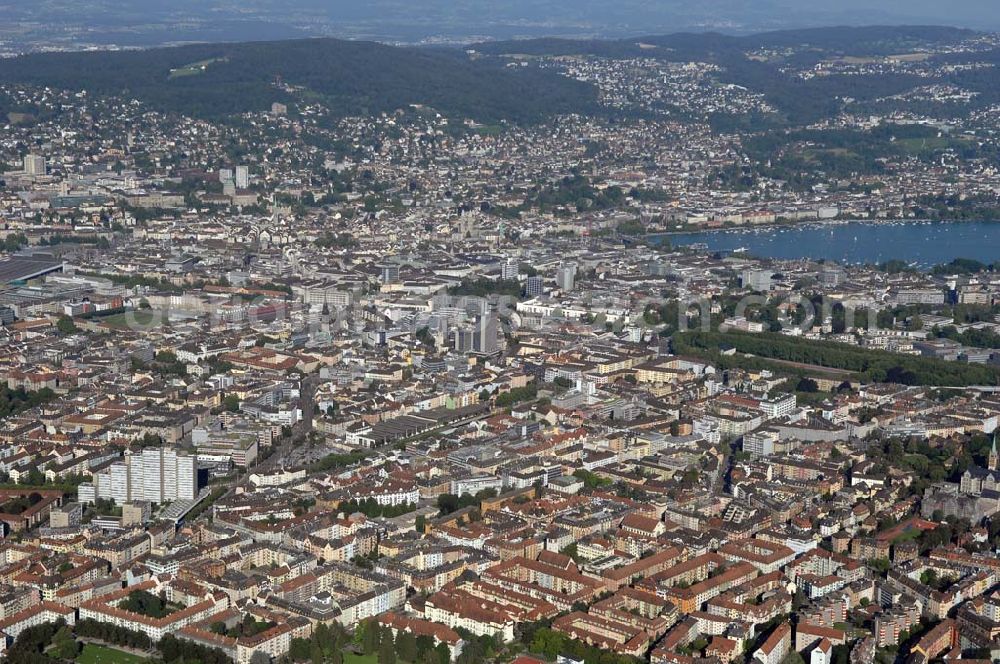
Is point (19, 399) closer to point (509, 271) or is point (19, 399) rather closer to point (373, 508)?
point (373, 508)

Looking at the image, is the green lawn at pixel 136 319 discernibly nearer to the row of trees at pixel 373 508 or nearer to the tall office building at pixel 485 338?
the tall office building at pixel 485 338

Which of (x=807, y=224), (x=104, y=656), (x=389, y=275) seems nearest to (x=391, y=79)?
(x=807, y=224)

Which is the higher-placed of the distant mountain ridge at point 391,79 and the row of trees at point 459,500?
the distant mountain ridge at point 391,79

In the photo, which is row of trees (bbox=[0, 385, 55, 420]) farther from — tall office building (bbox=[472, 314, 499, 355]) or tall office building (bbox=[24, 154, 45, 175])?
tall office building (bbox=[24, 154, 45, 175])

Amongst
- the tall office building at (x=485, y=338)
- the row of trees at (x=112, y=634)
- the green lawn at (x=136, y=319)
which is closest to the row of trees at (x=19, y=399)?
the green lawn at (x=136, y=319)

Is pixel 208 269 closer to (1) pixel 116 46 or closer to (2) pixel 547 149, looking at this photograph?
(2) pixel 547 149

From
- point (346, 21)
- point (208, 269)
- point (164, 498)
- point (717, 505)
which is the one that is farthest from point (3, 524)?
point (346, 21)
